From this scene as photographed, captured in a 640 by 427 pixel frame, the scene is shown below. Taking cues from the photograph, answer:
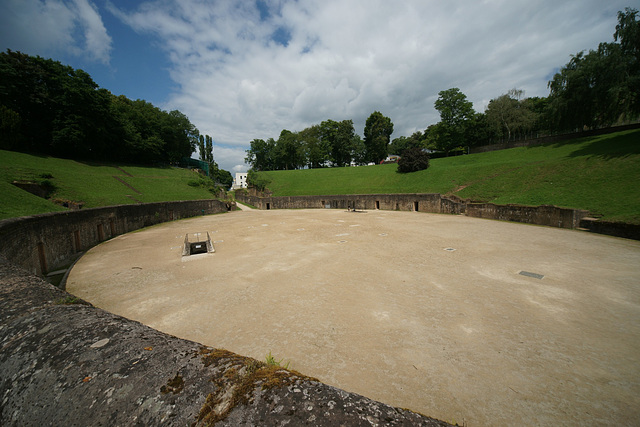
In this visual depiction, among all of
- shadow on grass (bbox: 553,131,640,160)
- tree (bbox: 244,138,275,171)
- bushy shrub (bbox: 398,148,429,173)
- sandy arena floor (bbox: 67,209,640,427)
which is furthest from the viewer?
tree (bbox: 244,138,275,171)

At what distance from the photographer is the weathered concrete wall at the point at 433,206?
15430 millimetres

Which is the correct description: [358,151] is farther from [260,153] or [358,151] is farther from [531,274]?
[531,274]

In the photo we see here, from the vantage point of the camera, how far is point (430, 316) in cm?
534

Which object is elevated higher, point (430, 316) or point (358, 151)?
point (358, 151)

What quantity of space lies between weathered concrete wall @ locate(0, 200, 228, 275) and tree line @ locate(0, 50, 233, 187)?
70.9 feet

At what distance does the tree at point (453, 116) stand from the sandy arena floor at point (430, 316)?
137 ft

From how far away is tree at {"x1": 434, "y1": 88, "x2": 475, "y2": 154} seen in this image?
45.5m

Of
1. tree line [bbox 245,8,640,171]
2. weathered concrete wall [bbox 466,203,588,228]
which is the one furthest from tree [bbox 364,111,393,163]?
weathered concrete wall [bbox 466,203,588,228]

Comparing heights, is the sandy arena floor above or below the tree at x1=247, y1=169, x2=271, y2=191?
below

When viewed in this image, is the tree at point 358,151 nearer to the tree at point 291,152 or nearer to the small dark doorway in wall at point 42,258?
the tree at point 291,152

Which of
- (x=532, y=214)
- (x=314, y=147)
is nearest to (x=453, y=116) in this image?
(x=314, y=147)

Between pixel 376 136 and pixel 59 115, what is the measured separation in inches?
2417

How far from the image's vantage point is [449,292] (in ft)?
21.4

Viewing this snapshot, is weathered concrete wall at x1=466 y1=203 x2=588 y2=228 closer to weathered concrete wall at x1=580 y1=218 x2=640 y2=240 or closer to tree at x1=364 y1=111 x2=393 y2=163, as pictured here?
weathered concrete wall at x1=580 y1=218 x2=640 y2=240
